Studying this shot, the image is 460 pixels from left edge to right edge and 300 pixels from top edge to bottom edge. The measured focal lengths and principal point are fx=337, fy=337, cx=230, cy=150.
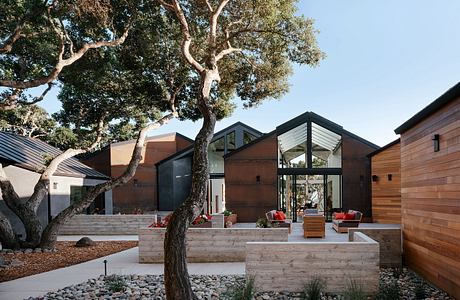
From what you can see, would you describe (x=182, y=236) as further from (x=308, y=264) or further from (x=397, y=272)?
(x=397, y=272)

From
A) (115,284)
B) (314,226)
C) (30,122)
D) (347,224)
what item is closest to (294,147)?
(347,224)

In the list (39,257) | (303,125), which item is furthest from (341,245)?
(303,125)

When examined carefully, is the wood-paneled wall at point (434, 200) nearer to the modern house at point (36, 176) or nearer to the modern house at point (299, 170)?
the modern house at point (299, 170)

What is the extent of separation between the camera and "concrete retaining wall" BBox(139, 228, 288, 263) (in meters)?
8.22

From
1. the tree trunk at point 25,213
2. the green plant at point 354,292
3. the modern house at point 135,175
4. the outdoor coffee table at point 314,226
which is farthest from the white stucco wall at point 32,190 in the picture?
the green plant at point 354,292

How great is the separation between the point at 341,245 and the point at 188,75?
9.43 m

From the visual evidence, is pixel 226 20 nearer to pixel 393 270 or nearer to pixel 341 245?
pixel 341 245

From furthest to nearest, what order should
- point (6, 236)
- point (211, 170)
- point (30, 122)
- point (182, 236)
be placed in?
point (30, 122) → point (211, 170) → point (6, 236) → point (182, 236)

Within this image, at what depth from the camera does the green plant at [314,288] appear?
535 centimetres

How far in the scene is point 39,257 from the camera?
9.20m

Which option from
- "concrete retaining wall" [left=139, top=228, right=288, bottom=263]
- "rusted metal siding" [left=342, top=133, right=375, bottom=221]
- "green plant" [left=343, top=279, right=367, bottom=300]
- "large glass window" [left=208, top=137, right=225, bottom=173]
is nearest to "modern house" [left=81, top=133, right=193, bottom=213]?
"large glass window" [left=208, top=137, right=225, bottom=173]

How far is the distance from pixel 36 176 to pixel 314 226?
1065 centimetres

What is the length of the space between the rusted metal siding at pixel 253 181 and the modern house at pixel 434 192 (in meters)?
8.52

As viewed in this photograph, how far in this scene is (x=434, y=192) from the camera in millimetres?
6289
